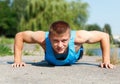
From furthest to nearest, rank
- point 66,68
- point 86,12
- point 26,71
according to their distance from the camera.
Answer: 1. point 86,12
2. point 66,68
3. point 26,71

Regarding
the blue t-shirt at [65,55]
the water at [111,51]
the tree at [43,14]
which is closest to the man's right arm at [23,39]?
the blue t-shirt at [65,55]

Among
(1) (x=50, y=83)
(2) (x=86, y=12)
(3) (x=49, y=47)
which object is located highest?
(2) (x=86, y=12)

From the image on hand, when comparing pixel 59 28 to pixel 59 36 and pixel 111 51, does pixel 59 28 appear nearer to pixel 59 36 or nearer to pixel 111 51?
pixel 59 36

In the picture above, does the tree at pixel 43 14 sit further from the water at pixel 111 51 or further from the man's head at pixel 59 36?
the man's head at pixel 59 36

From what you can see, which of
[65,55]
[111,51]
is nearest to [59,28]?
[65,55]

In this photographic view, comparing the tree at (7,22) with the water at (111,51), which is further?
the tree at (7,22)

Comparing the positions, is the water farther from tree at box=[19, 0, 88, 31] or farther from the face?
tree at box=[19, 0, 88, 31]

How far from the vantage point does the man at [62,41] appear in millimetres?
5863

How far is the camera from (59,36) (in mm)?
5797

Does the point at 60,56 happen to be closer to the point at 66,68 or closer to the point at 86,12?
the point at 66,68

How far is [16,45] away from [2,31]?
258ft

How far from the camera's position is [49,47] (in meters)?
6.20

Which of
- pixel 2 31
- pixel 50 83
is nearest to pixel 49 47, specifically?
pixel 50 83

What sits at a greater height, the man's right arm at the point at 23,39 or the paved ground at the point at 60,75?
the man's right arm at the point at 23,39
